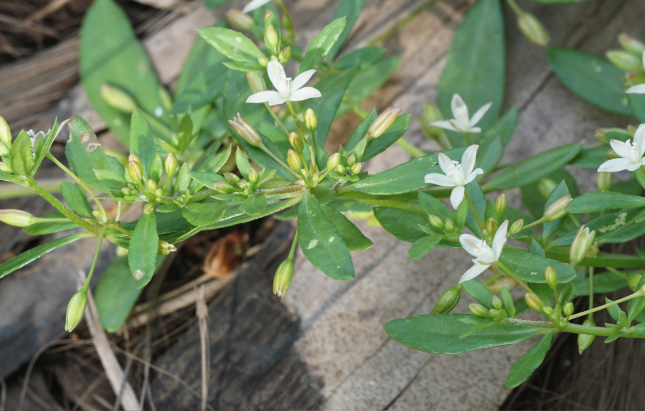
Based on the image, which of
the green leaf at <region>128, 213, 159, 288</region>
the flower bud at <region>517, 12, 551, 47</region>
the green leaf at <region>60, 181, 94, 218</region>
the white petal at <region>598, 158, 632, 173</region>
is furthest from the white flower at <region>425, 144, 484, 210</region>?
the flower bud at <region>517, 12, 551, 47</region>

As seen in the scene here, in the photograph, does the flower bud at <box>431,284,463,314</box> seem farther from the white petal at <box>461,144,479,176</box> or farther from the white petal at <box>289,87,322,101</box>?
the white petal at <box>289,87,322,101</box>

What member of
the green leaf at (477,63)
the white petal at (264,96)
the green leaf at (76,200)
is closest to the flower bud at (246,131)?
the white petal at (264,96)

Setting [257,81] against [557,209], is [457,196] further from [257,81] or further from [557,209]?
[257,81]

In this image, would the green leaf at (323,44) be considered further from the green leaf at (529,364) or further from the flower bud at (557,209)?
the green leaf at (529,364)

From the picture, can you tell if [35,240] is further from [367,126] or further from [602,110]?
[602,110]

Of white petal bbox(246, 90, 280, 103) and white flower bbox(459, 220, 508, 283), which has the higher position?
white petal bbox(246, 90, 280, 103)
